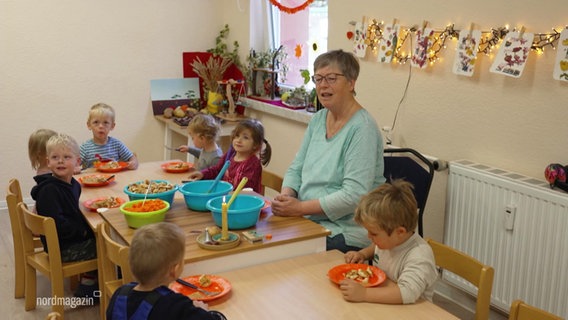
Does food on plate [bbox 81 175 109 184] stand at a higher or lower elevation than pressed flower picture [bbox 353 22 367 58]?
lower

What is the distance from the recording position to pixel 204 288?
1.64 metres

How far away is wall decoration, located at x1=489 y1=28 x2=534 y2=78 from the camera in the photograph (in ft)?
8.07

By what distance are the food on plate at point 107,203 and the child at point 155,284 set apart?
1087 mm

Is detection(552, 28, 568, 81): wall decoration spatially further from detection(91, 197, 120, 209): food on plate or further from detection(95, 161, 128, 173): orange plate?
detection(95, 161, 128, 173): orange plate

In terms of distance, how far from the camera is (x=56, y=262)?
252 centimetres

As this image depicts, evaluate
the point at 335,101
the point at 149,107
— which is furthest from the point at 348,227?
the point at 149,107

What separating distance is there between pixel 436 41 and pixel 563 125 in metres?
0.83

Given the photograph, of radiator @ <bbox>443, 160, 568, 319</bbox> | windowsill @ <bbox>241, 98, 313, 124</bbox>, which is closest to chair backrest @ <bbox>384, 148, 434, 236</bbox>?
radiator @ <bbox>443, 160, 568, 319</bbox>

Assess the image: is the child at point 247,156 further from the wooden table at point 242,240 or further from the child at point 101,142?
the child at point 101,142

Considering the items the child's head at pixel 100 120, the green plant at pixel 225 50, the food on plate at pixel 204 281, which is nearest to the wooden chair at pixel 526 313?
the food on plate at pixel 204 281

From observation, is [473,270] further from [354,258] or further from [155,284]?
[155,284]

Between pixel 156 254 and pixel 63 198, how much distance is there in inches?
51.8

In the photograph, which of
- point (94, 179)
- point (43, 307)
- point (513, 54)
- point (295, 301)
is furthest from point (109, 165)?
point (513, 54)

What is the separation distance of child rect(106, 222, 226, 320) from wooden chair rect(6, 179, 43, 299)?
1.62 metres
